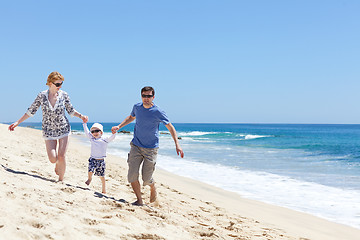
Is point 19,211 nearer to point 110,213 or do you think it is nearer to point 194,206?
point 110,213

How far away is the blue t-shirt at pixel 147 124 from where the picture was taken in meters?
4.72

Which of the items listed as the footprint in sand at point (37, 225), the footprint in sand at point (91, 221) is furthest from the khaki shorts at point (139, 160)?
the footprint in sand at point (37, 225)

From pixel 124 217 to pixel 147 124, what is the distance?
54.6 inches

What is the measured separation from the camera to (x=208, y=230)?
13.8ft

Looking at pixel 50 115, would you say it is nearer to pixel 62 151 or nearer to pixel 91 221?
pixel 62 151

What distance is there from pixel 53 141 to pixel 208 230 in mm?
2653

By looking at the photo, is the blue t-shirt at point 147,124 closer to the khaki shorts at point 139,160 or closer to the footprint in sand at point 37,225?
the khaki shorts at point 139,160

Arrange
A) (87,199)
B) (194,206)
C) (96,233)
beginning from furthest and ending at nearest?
1. (194,206)
2. (87,199)
3. (96,233)

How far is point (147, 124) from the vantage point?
4738 mm

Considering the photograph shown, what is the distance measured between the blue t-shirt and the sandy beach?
93cm

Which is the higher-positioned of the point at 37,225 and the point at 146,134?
the point at 146,134

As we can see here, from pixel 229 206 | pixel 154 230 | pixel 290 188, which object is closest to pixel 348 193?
pixel 290 188

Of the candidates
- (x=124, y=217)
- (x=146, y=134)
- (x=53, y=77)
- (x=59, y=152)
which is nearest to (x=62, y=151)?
(x=59, y=152)

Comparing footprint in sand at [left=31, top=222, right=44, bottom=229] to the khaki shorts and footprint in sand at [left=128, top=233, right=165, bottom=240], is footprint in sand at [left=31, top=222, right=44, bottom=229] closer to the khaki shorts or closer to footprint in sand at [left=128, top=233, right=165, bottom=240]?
footprint in sand at [left=128, top=233, right=165, bottom=240]
